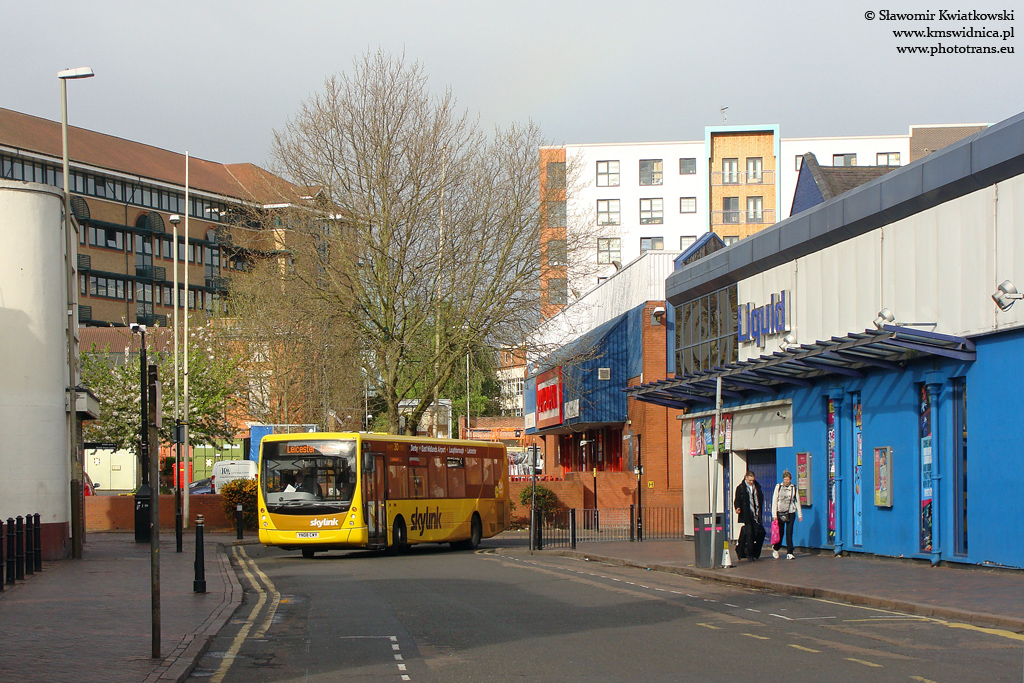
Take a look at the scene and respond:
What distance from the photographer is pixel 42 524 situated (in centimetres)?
2438

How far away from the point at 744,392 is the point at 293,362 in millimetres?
25330

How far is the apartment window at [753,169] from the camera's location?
246ft

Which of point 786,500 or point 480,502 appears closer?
point 786,500

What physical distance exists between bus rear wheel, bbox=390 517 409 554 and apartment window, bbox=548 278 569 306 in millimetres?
12158

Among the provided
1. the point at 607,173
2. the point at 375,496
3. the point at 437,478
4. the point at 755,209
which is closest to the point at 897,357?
the point at 375,496

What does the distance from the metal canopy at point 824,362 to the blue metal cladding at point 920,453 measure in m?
0.32

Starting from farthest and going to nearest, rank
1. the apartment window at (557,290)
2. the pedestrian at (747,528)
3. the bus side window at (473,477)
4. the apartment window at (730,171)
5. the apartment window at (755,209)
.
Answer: the apartment window at (730,171), the apartment window at (755,209), the apartment window at (557,290), the bus side window at (473,477), the pedestrian at (747,528)

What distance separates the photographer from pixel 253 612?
15.2 meters

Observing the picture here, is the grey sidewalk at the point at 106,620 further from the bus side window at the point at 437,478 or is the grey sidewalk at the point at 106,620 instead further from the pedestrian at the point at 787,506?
the pedestrian at the point at 787,506

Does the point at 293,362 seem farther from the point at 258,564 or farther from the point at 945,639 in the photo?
the point at 945,639

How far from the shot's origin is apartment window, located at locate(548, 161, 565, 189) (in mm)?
36888

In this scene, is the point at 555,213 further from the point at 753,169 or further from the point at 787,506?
the point at 753,169

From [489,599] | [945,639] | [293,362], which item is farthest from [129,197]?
[945,639]

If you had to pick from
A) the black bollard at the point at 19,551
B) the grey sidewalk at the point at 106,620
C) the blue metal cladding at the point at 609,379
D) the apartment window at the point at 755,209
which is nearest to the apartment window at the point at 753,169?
the apartment window at the point at 755,209
